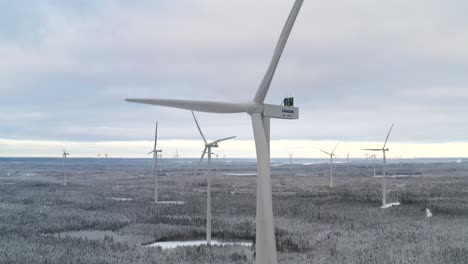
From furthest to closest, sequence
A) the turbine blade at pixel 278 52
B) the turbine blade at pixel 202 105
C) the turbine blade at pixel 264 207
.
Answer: the turbine blade at pixel 202 105 → the turbine blade at pixel 278 52 → the turbine blade at pixel 264 207

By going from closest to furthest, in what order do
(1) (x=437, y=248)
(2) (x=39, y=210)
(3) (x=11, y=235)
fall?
1. (1) (x=437, y=248)
2. (3) (x=11, y=235)
3. (2) (x=39, y=210)

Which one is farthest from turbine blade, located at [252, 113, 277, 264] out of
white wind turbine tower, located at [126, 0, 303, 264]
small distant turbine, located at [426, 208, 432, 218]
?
small distant turbine, located at [426, 208, 432, 218]

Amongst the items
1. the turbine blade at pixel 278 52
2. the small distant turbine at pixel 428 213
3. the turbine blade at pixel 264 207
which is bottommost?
the small distant turbine at pixel 428 213

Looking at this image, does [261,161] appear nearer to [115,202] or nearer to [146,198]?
[115,202]

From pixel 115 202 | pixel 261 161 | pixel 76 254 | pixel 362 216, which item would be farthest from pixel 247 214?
pixel 261 161

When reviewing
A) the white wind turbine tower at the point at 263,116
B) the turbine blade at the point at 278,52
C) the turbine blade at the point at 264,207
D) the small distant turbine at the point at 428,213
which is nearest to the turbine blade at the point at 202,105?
the white wind turbine tower at the point at 263,116

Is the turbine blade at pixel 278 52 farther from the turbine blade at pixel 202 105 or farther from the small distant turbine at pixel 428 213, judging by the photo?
the small distant turbine at pixel 428 213

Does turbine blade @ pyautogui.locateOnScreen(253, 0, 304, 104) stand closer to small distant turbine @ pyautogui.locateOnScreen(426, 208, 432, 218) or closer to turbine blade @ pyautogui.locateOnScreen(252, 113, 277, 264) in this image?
turbine blade @ pyautogui.locateOnScreen(252, 113, 277, 264)

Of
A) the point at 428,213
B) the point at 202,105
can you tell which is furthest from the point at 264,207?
the point at 428,213
